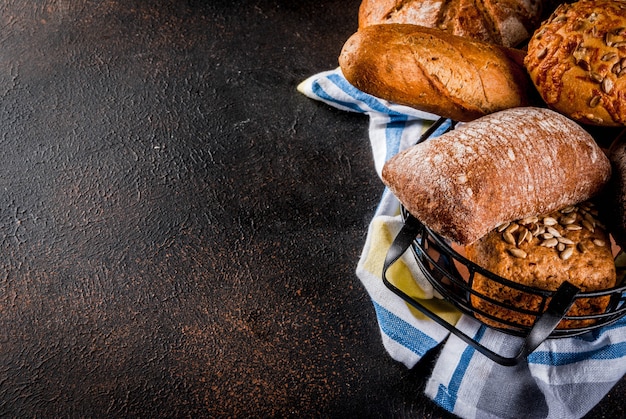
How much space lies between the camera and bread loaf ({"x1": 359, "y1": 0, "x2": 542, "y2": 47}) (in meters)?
0.93

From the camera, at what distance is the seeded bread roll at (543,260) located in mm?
744

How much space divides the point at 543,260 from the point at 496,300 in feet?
0.25

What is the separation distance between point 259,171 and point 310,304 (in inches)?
11.5

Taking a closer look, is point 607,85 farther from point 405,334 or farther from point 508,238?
point 405,334

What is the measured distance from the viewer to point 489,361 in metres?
0.89

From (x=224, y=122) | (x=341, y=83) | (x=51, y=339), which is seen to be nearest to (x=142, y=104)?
(x=224, y=122)

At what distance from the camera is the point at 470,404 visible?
89cm

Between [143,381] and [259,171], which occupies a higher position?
[259,171]

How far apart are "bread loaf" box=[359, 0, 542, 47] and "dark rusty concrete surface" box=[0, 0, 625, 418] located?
0.31 metres

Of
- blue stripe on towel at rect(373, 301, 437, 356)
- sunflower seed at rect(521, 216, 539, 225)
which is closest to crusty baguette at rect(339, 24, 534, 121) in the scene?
sunflower seed at rect(521, 216, 539, 225)

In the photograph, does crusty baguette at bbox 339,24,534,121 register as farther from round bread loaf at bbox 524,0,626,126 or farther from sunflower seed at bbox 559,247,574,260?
sunflower seed at bbox 559,247,574,260

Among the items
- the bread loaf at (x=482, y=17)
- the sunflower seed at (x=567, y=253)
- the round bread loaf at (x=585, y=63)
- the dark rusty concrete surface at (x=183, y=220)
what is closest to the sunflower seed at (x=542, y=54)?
the round bread loaf at (x=585, y=63)

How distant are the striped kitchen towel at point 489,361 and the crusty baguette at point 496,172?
9.2 inches

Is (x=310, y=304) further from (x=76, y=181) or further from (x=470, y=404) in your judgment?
(x=76, y=181)
